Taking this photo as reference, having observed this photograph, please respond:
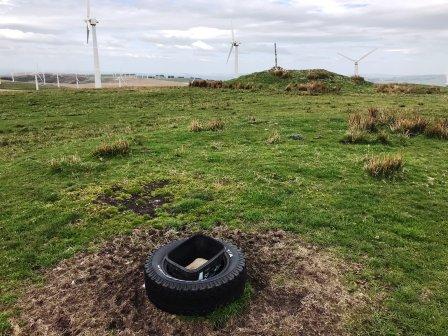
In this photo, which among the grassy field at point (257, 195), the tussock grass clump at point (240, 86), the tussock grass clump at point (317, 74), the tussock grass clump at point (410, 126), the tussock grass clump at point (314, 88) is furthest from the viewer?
the tussock grass clump at point (317, 74)

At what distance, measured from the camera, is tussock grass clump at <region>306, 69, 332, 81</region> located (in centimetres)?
4894

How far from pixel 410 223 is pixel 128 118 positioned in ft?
71.4

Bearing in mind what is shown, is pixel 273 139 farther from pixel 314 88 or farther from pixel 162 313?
pixel 314 88

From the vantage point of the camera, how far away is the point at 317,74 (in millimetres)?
49594

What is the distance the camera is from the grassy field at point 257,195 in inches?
368

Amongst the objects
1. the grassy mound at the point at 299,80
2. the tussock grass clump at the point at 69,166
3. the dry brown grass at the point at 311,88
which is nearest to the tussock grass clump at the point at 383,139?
the tussock grass clump at the point at 69,166

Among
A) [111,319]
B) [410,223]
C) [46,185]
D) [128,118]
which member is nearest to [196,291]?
[111,319]

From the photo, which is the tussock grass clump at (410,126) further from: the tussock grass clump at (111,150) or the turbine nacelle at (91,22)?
the turbine nacelle at (91,22)

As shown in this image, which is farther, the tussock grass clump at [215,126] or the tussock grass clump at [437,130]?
the tussock grass clump at [215,126]

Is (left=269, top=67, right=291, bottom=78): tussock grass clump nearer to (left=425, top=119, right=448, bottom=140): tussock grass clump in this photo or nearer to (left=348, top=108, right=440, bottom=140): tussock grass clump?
(left=348, top=108, right=440, bottom=140): tussock grass clump

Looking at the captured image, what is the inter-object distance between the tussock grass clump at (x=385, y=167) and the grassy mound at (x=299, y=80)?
29.6 metres

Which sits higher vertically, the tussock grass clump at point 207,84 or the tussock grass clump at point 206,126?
the tussock grass clump at point 207,84

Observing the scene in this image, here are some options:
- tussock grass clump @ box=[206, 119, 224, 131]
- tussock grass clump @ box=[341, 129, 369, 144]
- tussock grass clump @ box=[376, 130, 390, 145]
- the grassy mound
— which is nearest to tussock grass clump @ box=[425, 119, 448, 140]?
tussock grass clump @ box=[376, 130, 390, 145]

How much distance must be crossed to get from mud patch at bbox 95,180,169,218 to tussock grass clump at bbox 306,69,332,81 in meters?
38.5
